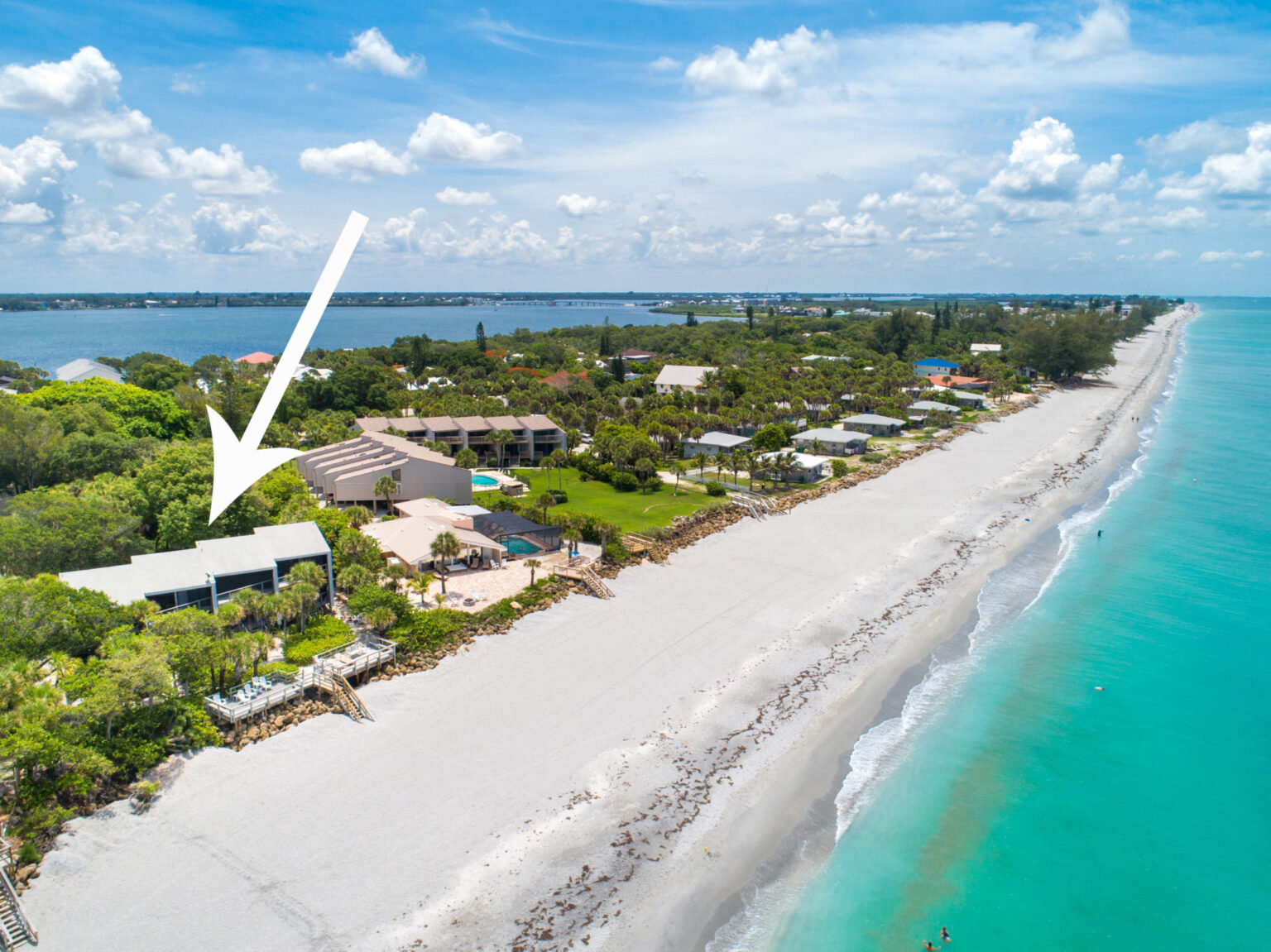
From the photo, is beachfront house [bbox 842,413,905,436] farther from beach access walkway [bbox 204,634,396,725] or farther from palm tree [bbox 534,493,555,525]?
beach access walkway [bbox 204,634,396,725]

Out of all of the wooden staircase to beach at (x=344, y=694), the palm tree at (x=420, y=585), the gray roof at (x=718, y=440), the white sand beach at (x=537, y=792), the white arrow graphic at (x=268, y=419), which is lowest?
the white sand beach at (x=537, y=792)

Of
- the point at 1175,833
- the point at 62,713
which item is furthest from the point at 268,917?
the point at 1175,833

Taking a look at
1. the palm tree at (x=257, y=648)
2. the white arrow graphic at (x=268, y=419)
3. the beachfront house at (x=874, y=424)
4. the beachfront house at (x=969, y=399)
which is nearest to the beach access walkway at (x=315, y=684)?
the palm tree at (x=257, y=648)

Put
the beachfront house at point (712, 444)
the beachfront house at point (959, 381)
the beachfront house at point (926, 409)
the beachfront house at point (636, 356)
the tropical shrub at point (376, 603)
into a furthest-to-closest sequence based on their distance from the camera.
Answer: the beachfront house at point (636, 356)
the beachfront house at point (959, 381)
the beachfront house at point (926, 409)
the beachfront house at point (712, 444)
the tropical shrub at point (376, 603)

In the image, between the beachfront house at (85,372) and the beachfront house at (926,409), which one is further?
the beachfront house at (85,372)

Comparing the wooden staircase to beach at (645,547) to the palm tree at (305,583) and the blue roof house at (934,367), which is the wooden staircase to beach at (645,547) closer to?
the palm tree at (305,583)

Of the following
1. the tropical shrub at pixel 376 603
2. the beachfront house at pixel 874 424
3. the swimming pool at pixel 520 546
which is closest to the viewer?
the tropical shrub at pixel 376 603

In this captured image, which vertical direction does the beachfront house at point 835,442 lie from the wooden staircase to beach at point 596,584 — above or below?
above

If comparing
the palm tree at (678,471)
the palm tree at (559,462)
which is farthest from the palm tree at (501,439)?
the palm tree at (678,471)
